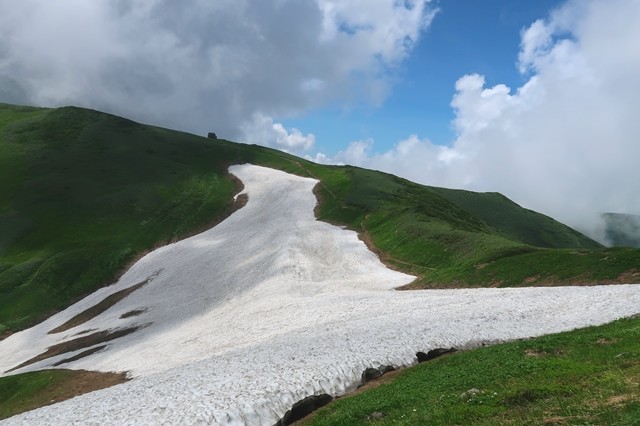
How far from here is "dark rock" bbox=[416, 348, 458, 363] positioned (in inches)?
1236

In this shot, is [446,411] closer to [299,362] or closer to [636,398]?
[636,398]

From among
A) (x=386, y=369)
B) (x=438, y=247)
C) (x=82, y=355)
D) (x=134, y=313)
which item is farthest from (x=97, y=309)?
(x=386, y=369)

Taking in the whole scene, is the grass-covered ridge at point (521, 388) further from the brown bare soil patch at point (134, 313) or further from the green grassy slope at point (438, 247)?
the brown bare soil patch at point (134, 313)

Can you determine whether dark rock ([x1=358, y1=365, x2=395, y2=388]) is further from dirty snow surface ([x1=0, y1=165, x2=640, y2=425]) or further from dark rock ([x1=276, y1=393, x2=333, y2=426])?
dark rock ([x1=276, y1=393, x2=333, y2=426])

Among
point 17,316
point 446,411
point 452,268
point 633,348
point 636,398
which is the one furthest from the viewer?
point 17,316

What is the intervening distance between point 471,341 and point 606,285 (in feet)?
64.5

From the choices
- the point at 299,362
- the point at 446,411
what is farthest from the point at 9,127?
the point at 446,411

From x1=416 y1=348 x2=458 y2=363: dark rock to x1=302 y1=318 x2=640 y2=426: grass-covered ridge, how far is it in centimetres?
195

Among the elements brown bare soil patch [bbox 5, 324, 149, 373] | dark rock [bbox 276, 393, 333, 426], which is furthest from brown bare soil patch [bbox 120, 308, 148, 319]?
dark rock [bbox 276, 393, 333, 426]

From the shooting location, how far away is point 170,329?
63.1m

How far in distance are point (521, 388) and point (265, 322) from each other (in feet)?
116

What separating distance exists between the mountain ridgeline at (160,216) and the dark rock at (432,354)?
22328 mm

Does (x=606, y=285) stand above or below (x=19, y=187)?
below

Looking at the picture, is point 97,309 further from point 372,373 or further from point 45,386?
point 372,373
